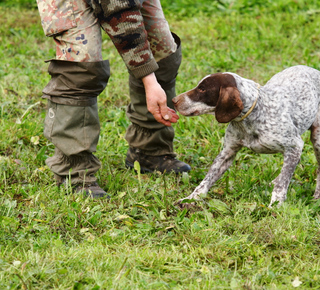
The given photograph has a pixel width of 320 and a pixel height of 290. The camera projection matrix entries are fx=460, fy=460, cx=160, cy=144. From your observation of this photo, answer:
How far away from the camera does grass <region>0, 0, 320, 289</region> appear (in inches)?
95.7

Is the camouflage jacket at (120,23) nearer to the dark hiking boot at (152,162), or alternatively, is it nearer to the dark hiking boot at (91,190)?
the dark hiking boot at (91,190)

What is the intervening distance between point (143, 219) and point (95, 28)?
134 centimetres

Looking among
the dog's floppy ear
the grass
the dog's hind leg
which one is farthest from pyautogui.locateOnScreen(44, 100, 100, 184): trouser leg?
the dog's hind leg

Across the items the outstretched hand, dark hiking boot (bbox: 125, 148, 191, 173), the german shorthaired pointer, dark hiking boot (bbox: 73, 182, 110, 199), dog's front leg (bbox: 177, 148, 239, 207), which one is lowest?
dark hiking boot (bbox: 125, 148, 191, 173)

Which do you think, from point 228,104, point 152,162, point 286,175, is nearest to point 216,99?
point 228,104

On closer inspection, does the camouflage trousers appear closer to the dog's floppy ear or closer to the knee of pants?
the knee of pants

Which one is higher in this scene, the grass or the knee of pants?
the knee of pants

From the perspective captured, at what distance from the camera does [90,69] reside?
10.2 ft

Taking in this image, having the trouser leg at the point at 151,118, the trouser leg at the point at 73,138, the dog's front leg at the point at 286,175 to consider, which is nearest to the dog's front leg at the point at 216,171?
the dog's front leg at the point at 286,175

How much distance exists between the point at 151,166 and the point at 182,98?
3.37 ft

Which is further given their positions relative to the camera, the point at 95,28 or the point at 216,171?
the point at 216,171

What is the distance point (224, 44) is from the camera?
7.05 meters

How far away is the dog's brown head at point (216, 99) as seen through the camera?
9.89ft

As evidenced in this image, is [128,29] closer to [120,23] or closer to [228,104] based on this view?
[120,23]
